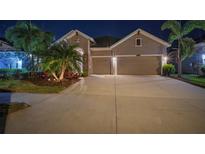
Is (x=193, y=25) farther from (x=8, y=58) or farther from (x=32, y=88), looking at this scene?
(x=8, y=58)

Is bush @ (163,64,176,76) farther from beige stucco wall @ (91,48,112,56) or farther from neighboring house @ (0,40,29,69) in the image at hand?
neighboring house @ (0,40,29,69)

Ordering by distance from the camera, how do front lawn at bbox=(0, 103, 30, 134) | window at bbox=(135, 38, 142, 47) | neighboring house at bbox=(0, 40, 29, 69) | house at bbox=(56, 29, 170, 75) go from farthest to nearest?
neighboring house at bbox=(0, 40, 29, 69) → window at bbox=(135, 38, 142, 47) → house at bbox=(56, 29, 170, 75) → front lawn at bbox=(0, 103, 30, 134)

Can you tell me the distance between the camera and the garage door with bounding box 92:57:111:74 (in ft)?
70.9

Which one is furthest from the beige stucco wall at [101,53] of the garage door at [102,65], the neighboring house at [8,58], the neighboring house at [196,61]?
the neighboring house at [196,61]

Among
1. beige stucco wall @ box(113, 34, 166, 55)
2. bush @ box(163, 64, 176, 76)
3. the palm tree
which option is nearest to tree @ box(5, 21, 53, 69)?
beige stucco wall @ box(113, 34, 166, 55)

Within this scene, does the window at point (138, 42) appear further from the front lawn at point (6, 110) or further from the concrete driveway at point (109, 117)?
the front lawn at point (6, 110)

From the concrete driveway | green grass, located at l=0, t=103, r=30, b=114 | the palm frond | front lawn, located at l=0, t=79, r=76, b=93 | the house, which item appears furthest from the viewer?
the house

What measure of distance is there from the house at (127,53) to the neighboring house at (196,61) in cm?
390

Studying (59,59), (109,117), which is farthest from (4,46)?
(109,117)

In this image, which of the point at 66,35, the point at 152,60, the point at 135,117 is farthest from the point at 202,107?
the point at 66,35

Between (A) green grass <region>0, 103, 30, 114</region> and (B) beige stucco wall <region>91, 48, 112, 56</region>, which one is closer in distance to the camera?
(A) green grass <region>0, 103, 30, 114</region>

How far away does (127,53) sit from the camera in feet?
68.6

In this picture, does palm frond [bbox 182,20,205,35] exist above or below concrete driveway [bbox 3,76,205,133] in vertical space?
above
